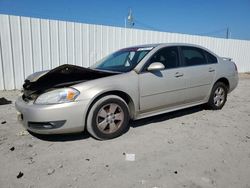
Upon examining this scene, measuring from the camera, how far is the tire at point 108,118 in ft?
10.6

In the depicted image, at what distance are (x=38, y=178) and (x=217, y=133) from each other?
291 cm

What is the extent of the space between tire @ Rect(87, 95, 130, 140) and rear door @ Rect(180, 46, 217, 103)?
5.25ft

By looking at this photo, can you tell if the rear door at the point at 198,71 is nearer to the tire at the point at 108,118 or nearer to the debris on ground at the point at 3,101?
the tire at the point at 108,118

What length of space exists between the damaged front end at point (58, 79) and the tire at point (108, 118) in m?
0.45

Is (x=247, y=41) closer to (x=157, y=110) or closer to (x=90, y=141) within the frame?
(x=157, y=110)

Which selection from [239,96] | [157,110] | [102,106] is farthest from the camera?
[239,96]

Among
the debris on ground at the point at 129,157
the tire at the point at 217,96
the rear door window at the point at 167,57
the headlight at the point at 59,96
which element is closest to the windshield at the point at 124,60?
the rear door window at the point at 167,57

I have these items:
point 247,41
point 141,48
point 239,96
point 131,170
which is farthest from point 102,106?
point 247,41

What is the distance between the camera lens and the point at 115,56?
4.72 meters

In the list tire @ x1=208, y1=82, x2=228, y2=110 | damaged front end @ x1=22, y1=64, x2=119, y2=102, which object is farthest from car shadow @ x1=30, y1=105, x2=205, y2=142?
damaged front end @ x1=22, y1=64, x2=119, y2=102

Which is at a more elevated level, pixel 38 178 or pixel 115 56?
pixel 115 56

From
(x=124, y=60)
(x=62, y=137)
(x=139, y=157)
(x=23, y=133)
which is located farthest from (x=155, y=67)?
(x=23, y=133)

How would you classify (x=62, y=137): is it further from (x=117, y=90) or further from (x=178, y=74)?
(x=178, y=74)

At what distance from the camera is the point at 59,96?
3.04 meters
